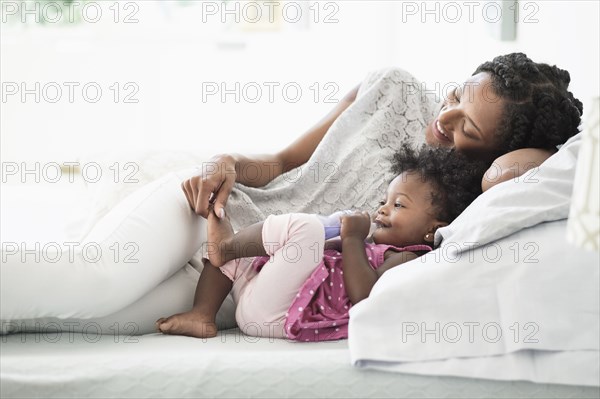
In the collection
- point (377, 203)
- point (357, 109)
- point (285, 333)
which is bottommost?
point (285, 333)

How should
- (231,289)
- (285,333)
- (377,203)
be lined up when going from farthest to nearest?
(377,203)
(231,289)
(285,333)

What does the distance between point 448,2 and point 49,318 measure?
2.87 metres

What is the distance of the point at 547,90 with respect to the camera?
173 cm

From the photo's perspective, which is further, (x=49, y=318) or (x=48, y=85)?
(x=48, y=85)

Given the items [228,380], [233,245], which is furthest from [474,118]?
[228,380]

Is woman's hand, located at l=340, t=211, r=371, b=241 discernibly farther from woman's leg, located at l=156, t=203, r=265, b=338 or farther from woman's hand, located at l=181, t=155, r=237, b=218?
woman's hand, located at l=181, t=155, r=237, b=218

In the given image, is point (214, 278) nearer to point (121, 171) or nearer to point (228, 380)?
point (228, 380)

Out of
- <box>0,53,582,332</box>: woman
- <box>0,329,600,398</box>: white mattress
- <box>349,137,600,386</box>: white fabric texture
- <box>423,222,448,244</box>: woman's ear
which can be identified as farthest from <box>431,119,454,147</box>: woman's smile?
<box>0,329,600,398</box>: white mattress

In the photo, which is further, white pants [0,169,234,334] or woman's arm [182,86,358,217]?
woman's arm [182,86,358,217]

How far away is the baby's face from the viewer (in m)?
1.68

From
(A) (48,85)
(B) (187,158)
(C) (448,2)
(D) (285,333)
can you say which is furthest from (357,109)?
(A) (48,85)

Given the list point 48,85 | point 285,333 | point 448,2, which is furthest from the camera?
point 48,85

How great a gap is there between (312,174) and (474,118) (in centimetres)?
45

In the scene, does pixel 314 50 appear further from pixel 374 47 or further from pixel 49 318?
pixel 49 318
